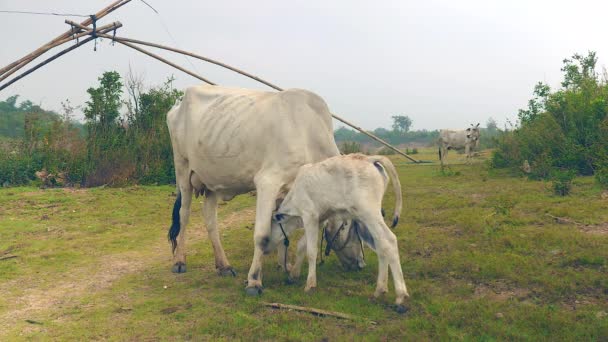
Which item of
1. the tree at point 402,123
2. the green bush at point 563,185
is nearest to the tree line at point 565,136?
the green bush at point 563,185

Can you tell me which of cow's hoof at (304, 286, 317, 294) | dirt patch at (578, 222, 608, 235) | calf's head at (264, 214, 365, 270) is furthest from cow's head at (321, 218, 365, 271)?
dirt patch at (578, 222, 608, 235)

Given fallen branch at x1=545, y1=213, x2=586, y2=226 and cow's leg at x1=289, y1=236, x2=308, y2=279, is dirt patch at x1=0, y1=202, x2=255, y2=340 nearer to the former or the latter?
cow's leg at x1=289, y1=236, x2=308, y2=279

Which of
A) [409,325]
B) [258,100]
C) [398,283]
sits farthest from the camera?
[258,100]

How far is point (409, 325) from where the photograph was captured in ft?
13.8

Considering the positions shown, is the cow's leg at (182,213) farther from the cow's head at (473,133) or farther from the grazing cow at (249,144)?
the cow's head at (473,133)

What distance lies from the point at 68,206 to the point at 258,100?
762 cm

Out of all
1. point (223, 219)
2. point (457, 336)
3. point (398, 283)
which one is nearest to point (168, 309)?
point (398, 283)

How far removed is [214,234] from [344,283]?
2022 mm

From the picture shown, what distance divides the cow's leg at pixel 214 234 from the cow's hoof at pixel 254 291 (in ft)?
3.03

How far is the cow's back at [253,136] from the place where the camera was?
5.63m

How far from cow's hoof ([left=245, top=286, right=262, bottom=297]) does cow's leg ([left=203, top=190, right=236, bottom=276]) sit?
923mm

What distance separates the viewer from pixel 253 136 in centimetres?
585

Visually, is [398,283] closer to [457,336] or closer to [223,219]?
[457,336]

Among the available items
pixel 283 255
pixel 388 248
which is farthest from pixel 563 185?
pixel 388 248
